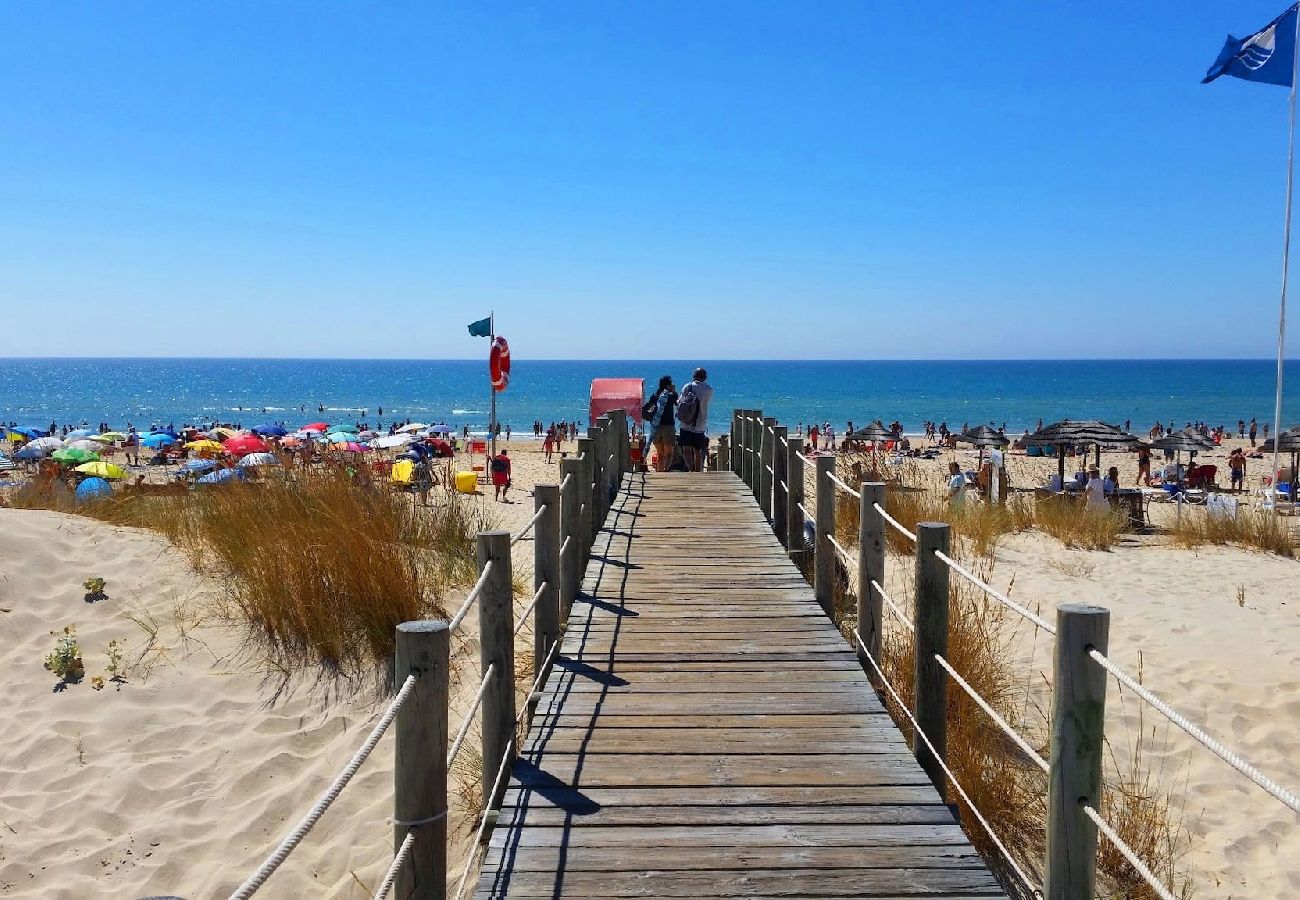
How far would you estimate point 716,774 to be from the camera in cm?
387

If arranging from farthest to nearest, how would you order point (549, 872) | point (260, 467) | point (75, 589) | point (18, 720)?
point (260, 467)
point (75, 589)
point (18, 720)
point (549, 872)

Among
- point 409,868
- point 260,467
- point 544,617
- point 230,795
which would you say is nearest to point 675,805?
point 409,868

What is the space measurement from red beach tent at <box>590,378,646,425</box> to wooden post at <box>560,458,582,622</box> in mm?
13650

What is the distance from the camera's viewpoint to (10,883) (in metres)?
4.76

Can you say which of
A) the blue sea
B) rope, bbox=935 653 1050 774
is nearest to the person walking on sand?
rope, bbox=935 653 1050 774

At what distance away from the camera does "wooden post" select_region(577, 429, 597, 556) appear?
279 inches

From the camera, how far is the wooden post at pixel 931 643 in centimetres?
398

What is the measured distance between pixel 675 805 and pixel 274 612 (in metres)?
4.45

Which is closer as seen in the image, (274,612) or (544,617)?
(544,617)

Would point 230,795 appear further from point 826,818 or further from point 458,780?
point 826,818

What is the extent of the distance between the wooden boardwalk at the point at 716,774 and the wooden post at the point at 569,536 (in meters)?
0.14

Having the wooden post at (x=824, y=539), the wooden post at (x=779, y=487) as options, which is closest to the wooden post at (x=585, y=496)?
the wooden post at (x=824, y=539)

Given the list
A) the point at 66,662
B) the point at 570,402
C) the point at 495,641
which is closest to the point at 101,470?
the point at 66,662

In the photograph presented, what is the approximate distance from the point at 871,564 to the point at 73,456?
25.4 meters
